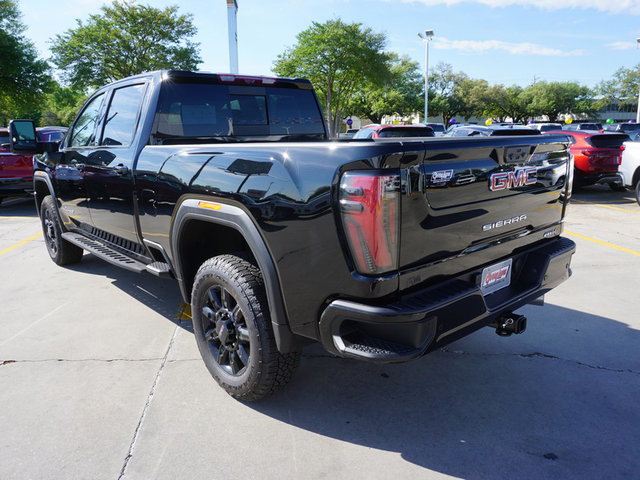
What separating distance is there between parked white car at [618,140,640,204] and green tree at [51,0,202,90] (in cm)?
2947

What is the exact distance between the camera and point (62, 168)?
4.86 metres

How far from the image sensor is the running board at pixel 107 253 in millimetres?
3695

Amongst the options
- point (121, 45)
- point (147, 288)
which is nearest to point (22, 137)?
point (147, 288)

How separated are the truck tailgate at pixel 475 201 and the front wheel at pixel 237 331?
859mm

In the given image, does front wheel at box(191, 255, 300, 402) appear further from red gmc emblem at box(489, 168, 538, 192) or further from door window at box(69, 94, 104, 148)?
door window at box(69, 94, 104, 148)

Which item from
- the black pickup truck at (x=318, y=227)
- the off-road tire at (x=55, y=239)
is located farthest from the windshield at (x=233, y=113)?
the off-road tire at (x=55, y=239)

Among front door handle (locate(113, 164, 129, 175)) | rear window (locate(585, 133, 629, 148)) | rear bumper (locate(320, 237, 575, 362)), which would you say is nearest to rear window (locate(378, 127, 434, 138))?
rear window (locate(585, 133, 629, 148))

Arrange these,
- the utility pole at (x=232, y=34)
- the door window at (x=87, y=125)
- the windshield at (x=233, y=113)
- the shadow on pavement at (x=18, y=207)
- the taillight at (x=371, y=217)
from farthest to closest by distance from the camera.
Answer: the utility pole at (x=232, y=34)
the shadow on pavement at (x=18, y=207)
the door window at (x=87, y=125)
the windshield at (x=233, y=113)
the taillight at (x=371, y=217)

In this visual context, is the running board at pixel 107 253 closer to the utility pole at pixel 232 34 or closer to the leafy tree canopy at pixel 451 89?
the utility pole at pixel 232 34

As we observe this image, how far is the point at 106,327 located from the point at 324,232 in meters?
2.72

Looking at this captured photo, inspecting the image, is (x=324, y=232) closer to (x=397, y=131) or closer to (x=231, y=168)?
(x=231, y=168)

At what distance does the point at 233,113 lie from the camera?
389 cm

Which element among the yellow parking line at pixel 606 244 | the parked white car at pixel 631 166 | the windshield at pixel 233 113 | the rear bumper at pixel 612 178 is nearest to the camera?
the windshield at pixel 233 113

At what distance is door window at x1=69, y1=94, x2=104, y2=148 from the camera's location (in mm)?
4465
